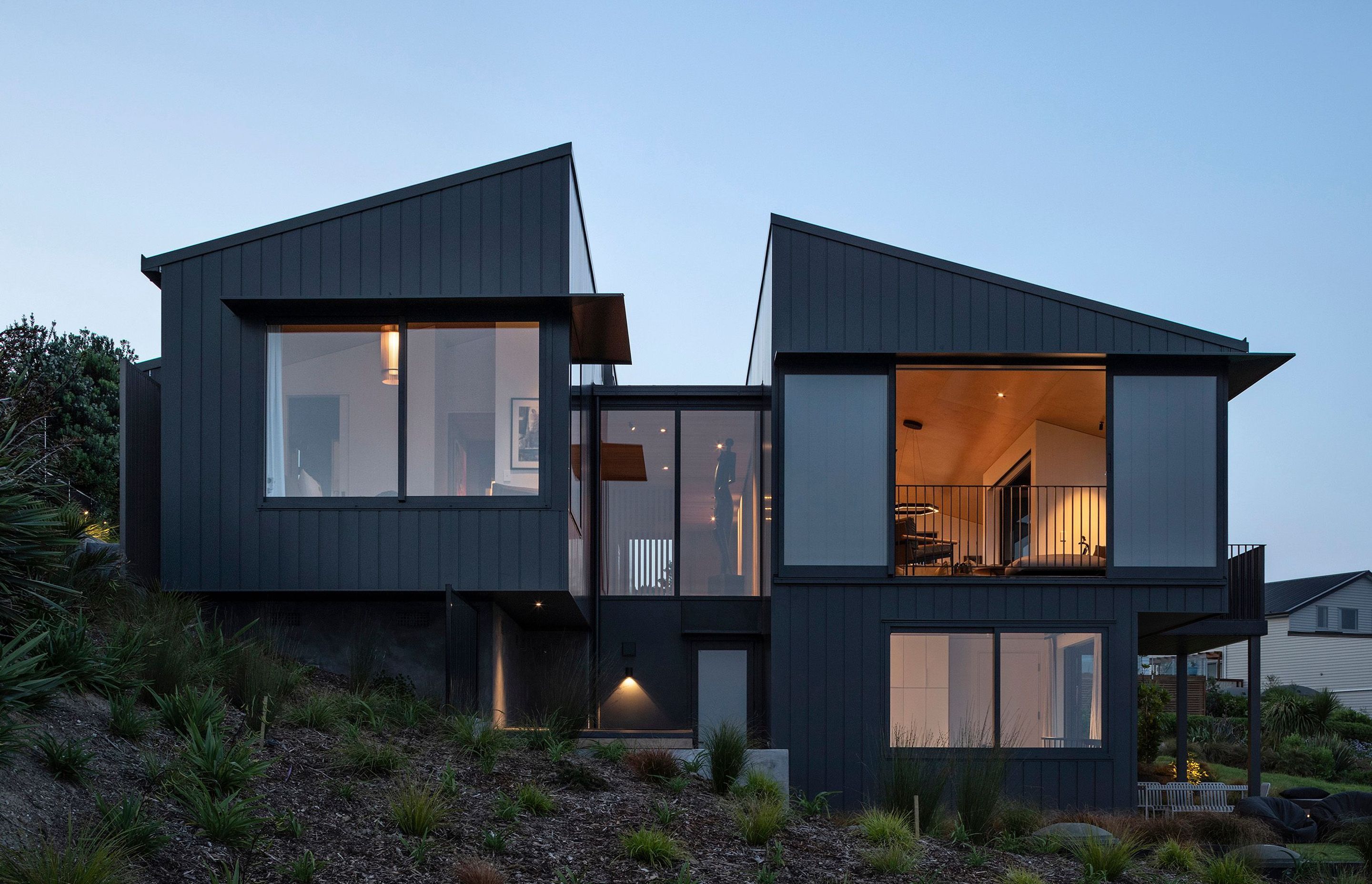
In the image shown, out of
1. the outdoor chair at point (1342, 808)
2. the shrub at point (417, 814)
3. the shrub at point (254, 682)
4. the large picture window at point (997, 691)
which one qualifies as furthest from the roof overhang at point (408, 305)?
the outdoor chair at point (1342, 808)

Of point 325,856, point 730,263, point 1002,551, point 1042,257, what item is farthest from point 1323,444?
point 325,856

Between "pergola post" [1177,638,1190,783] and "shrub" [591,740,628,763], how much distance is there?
300 inches

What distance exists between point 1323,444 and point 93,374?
72.5m

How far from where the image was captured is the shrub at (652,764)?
7875 millimetres

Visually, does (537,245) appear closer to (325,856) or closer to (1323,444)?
(325,856)

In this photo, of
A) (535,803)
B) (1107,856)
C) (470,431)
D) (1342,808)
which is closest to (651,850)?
(535,803)

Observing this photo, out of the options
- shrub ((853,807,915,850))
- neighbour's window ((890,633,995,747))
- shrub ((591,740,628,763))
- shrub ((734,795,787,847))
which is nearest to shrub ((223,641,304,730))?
shrub ((591,740,628,763))

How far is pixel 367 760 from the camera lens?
6527mm

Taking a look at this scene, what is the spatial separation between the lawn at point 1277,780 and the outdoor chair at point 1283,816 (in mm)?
4009

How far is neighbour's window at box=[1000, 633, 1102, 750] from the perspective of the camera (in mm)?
10328

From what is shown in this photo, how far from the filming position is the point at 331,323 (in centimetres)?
975

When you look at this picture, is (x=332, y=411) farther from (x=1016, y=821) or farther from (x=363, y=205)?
(x=1016, y=821)

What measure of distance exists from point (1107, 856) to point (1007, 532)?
327 inches

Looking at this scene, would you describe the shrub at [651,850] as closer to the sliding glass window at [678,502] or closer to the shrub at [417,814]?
the shrub at [417,814]
